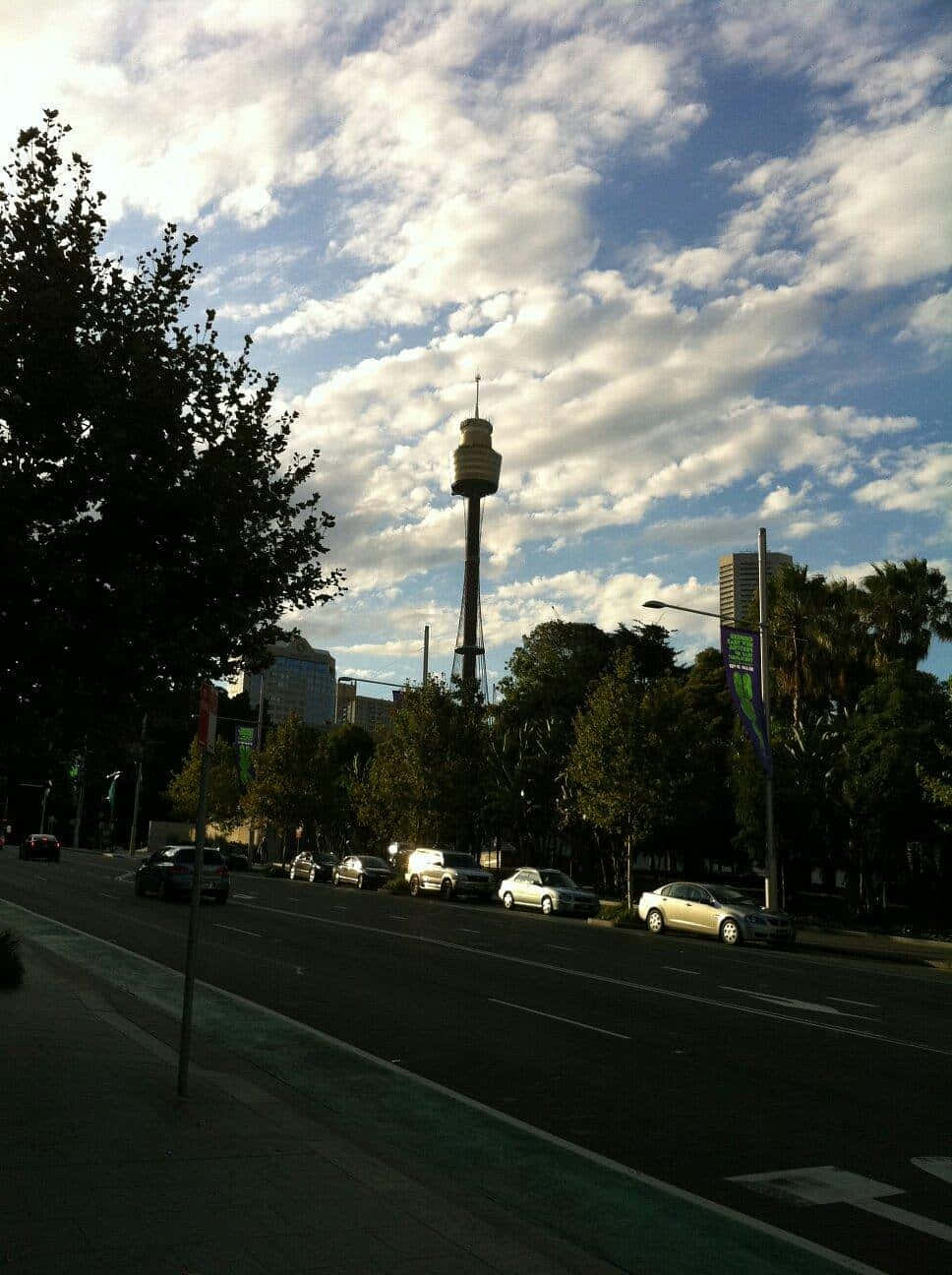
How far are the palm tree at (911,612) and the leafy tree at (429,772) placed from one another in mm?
18026

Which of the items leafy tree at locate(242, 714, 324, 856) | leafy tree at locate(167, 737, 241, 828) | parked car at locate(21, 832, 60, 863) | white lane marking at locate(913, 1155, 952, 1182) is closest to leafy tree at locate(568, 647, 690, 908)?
white lane marking at locate(913, 1155, 952, 1182)

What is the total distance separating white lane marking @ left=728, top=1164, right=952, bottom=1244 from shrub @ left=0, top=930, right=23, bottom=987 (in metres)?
9.48

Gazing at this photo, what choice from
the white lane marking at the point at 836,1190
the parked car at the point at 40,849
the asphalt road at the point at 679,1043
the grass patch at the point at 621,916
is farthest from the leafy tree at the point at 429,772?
the white lane marking at the point at 836,1190

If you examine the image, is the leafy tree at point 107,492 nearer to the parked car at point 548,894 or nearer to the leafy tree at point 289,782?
the parked car at point 548,894

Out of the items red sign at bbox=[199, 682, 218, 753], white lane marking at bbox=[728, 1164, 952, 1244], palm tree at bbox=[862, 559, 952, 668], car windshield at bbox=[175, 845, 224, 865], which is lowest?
white lane marking at bbox=[728, 1164, 952, 1244]

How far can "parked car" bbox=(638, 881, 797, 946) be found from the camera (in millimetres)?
26312

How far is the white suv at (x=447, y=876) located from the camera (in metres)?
40.8

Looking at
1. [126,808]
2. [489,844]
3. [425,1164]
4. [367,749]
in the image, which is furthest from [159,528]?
[126,808]

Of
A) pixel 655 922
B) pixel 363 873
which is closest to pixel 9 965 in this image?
pixel 655 922

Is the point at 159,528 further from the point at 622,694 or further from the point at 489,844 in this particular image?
the point at 489,844

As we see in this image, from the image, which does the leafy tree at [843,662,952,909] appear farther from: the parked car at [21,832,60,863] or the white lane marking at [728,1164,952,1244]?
the parked car at [21,832,60,863]

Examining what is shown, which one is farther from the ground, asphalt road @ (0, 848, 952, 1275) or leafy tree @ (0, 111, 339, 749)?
leafy tree @ (0, 111, 339, 749)

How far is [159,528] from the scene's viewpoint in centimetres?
966

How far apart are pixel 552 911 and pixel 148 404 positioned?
28454 millimetres
